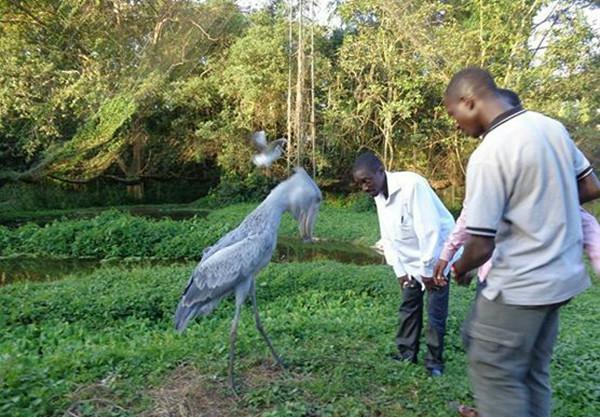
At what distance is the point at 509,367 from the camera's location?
2.23 meters

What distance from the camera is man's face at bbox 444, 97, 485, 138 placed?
7.52 feet

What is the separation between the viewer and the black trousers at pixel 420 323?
4039 millimetres

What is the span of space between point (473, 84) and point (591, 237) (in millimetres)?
878

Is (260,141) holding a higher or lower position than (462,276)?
higher

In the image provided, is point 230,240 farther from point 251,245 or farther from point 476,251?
point 476,251

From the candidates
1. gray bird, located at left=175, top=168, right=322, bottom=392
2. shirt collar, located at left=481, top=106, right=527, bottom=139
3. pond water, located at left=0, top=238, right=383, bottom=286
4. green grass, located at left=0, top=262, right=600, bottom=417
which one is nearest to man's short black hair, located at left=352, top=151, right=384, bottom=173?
gray bird, located at left=175, top=168, right=322, bottom=392

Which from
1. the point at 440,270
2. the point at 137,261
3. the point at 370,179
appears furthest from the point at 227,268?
the point at 137,261

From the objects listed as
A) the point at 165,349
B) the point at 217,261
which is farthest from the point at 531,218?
the point at 165,349

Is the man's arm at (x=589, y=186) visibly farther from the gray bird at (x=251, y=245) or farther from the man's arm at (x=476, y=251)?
the gray bird at (x=251, y=245)

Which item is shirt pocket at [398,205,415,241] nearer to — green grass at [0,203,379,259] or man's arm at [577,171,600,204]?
man's arm at [577,171,600,204]

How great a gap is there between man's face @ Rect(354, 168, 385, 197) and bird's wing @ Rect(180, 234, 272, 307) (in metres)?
0.83

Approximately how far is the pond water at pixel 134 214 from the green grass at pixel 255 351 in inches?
407

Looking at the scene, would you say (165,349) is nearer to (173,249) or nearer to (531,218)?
(531,218)

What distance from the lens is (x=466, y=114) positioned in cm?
231
